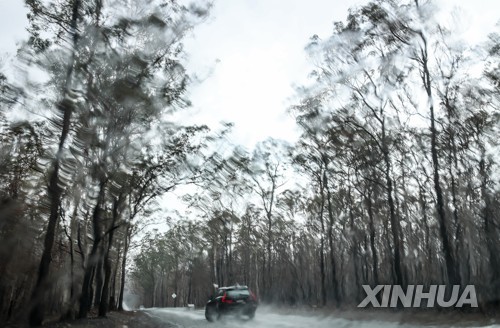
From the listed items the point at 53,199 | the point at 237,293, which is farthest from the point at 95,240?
the point at 237,293

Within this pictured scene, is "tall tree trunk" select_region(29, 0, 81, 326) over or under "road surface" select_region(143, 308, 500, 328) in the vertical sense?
over

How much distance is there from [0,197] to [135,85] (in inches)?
340

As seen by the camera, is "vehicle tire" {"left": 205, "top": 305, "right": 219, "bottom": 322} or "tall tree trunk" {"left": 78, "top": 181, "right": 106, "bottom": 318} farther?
"vehicle tire" {"left": 205, "top": 305, "right": 219, "bottom": 322}

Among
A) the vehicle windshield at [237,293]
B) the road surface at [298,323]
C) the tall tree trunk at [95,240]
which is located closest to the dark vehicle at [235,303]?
the vehicle windshield at [237,293]

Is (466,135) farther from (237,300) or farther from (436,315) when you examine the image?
(237,300)

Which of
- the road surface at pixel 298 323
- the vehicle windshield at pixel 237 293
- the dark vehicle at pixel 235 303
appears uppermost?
the vehicle windshield at pixel 237 293

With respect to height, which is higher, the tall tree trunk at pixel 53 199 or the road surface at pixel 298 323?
the tall tree trunk at pixel 53 199

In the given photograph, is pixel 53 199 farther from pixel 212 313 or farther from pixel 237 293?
pixel 212 313

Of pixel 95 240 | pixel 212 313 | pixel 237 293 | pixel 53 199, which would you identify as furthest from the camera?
pixel 212 313

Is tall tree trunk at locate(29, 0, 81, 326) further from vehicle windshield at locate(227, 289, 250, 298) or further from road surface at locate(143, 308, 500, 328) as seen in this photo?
vehicle windshield at locate(227, 289, 250, 298)

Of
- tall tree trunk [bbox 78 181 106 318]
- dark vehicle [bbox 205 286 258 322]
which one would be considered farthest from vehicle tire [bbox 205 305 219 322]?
tall tree trunk [bbox 78 181 106 318]

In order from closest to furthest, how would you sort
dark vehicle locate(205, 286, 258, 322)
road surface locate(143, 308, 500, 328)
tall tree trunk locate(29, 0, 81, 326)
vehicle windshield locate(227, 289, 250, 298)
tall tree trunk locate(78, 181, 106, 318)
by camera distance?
road surface locate(143, 308, 500, 328)
tall tree trunk locate(29, 0, 81, 326)
tall tree trunk locate(78, 181, 106, 318)
dark vehicle locate(205, 286, 258, 322)
vehicle windshield locate(227, 289, 250, 298)

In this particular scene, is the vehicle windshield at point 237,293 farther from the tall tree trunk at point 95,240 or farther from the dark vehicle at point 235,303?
the tall tree trunk at point 95,240

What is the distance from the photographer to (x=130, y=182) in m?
20.3
